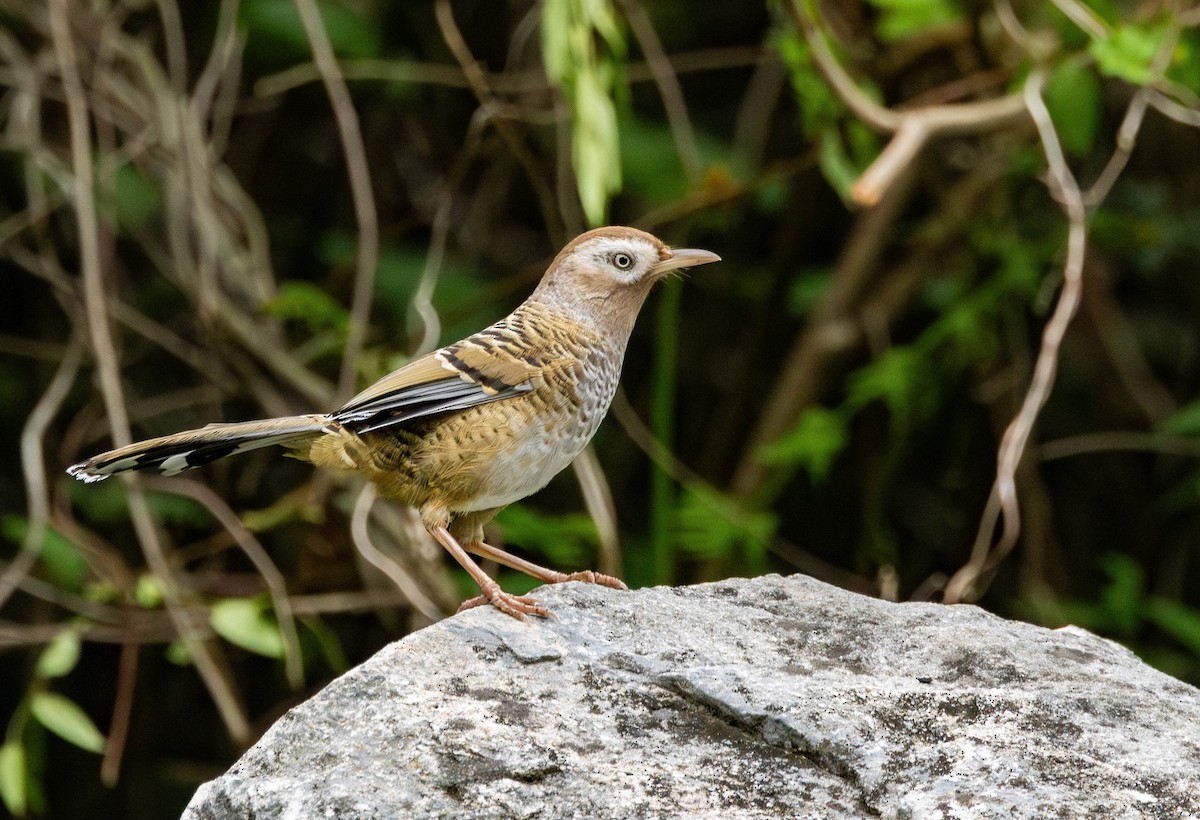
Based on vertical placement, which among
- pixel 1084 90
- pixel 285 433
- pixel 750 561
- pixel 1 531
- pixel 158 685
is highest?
pixel 1084 90

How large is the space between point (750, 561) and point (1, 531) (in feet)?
9.81

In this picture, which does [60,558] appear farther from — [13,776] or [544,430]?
[544,430]

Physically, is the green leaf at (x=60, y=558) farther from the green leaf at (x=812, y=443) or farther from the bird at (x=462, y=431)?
the green leaf at (x=812, y=443)

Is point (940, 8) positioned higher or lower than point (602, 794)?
higher

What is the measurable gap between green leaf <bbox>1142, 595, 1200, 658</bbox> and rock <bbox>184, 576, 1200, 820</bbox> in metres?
2.70

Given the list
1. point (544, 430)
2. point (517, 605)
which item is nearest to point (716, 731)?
point (517, 605)

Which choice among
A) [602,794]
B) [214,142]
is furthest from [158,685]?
[602,794]

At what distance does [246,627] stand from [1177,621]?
3.40 m

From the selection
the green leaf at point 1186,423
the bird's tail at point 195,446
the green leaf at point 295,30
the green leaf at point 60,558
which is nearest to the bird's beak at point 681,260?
the bird's tail at point 195,446

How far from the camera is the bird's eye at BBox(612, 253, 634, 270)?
371cm

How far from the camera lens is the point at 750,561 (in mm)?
5523

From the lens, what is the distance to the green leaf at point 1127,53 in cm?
446

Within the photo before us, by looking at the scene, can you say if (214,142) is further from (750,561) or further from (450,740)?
(450,740)

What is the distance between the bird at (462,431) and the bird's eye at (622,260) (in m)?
0.18
